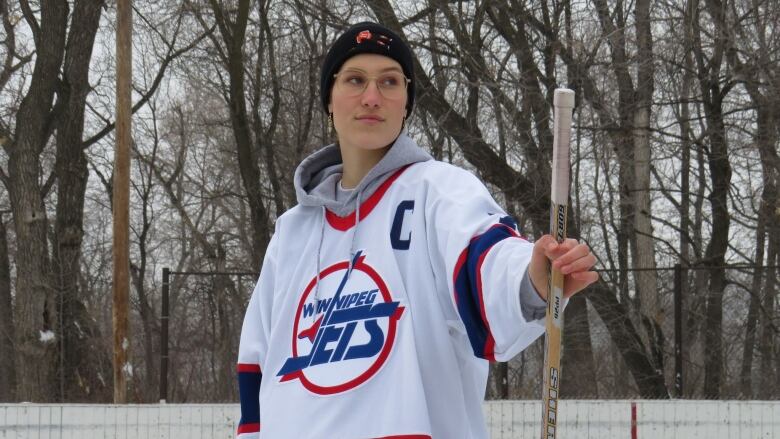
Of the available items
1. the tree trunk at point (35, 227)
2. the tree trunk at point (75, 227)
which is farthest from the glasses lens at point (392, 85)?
→ the tree trunk at point (75, 227)

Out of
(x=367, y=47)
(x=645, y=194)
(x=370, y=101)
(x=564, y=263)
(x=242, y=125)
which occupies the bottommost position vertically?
(x=564, y=263)

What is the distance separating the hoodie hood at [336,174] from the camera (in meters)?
2.33

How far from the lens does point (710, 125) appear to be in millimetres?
13977

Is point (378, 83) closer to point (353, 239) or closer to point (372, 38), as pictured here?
point (372, 38)

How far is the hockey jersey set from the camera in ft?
6.34

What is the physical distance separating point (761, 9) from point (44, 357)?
9888 mm

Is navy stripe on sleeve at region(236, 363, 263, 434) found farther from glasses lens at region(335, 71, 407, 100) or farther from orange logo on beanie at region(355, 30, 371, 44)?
orange logo on beanie at region(355, 30, 371, 44)

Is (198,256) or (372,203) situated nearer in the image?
(372,203)

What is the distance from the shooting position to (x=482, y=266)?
6.11 ft

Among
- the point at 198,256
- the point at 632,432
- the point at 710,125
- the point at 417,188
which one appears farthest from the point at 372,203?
the point at 198,256

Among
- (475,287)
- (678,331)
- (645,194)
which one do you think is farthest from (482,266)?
(645,194)

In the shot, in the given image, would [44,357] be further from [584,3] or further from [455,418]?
[455,418]

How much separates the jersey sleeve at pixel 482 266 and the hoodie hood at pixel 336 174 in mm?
170

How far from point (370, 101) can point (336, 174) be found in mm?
260
